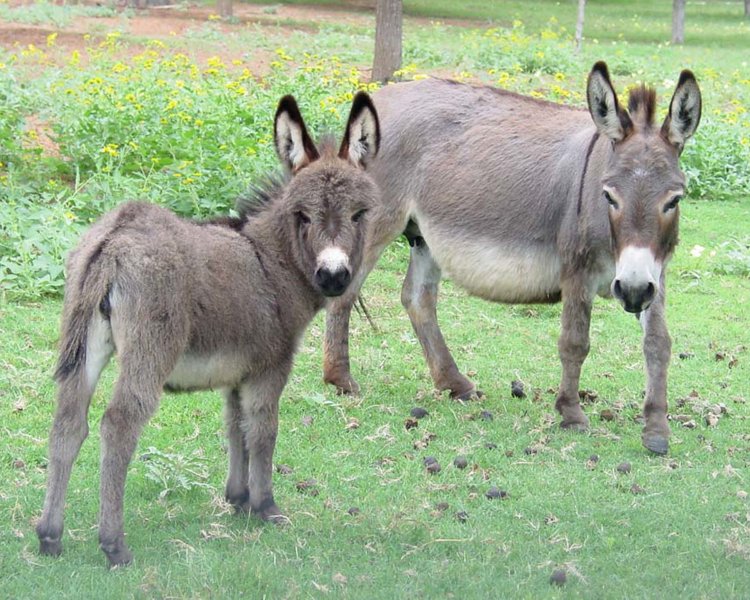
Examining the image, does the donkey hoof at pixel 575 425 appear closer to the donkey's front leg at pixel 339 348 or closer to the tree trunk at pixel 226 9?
the donkey's front leg at pixel 339 348

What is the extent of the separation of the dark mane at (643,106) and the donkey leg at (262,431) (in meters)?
2.81

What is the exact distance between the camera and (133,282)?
441 centimetres

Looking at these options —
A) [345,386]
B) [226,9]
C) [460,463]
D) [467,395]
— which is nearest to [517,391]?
[467,395]

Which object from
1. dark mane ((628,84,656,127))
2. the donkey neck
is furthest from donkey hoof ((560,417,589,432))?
the donkey neck

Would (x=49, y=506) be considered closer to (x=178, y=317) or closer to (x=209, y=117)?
(x=178, y=317)

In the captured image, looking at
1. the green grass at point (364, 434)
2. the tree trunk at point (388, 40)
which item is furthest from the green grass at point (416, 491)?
the tree trunk at point (388, 40)

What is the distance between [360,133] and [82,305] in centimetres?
166

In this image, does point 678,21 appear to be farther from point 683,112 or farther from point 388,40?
point 683,112

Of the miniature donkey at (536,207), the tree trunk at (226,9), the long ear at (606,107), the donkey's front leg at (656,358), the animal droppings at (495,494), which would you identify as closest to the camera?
the animal droppings at (495,494)

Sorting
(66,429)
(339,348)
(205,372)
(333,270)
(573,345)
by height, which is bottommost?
(339,348)

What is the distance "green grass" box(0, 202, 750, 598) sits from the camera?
4527 millimetres

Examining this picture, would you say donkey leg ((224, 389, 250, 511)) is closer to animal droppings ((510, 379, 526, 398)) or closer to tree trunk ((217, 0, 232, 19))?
animal droppings ((510, 379, 526, 398))

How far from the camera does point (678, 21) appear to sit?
34531 mm

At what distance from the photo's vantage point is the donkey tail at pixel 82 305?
4.44 metres
